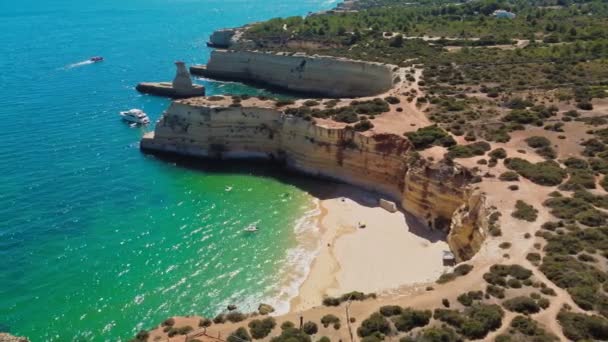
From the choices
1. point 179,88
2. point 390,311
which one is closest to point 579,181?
point 390,311

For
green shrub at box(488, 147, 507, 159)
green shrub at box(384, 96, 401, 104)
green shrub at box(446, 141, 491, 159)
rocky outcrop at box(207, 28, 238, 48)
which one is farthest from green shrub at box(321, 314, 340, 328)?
rocky outcrop at box(207, 28, 238, 48)

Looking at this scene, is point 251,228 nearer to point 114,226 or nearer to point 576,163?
point 114,226

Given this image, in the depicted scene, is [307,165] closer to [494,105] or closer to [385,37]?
[494,105]

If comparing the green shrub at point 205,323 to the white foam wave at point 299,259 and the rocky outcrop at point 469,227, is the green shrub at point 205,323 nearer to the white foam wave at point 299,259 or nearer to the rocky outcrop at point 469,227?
the white foam wave at point 299,259

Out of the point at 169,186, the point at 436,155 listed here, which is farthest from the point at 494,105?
the point at 169,186

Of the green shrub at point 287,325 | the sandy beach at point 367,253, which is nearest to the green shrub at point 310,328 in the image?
the green shrub at point 287,325

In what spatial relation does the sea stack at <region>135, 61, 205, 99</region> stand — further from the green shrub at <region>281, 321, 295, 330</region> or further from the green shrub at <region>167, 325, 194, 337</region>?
the green shrub at <region>281, 321, 295, 330</region>
